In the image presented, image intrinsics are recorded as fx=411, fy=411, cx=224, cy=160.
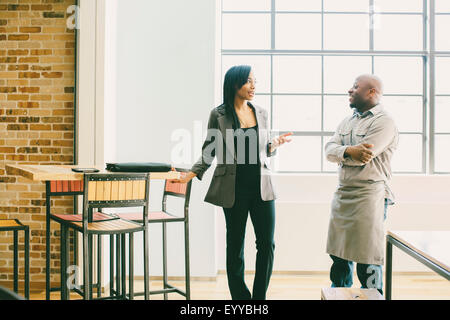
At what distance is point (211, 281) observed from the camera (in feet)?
11.8

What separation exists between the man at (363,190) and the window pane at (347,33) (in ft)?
5.67

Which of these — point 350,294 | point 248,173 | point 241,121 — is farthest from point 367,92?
point 350,294

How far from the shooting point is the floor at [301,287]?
126 inches

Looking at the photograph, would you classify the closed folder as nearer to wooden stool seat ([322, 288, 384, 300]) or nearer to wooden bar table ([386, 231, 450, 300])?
wooden stool seat ([322, 288, 384, 300])

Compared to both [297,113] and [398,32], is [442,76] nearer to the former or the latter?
[398,32]

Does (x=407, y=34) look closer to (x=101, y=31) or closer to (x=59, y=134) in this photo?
(x=101, y=31)

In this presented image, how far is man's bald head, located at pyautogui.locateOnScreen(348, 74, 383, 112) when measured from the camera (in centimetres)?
263

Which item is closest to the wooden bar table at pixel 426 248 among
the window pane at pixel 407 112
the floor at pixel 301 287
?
the floor at pixel 301 287

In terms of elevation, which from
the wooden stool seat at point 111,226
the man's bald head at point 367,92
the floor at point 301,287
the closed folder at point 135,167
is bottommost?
the floor at point 301,287

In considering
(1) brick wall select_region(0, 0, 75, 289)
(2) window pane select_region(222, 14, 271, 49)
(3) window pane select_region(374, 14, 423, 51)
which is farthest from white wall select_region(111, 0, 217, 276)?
(3) window pane select_region(374, 14, 423, 51)

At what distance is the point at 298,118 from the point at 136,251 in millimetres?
2067

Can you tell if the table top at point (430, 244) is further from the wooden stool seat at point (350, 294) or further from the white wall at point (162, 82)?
the white wall at point (162, 82)

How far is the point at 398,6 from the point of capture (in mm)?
4250

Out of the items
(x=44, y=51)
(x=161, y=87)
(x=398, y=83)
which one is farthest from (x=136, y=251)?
(x=398, y=83)
